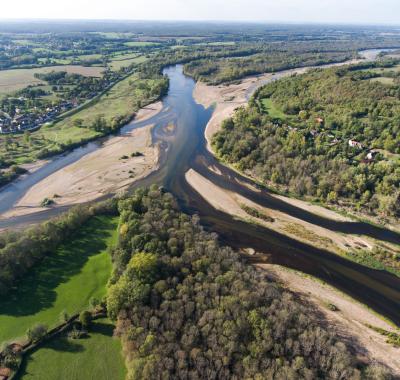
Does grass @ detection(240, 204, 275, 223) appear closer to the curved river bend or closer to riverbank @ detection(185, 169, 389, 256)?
riverbank @ detection(185, 169, 389, 256)

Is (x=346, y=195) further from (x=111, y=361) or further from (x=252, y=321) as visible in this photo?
(x=111, y=361)

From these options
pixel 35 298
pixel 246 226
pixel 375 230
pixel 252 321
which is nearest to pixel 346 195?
pixel 375 230

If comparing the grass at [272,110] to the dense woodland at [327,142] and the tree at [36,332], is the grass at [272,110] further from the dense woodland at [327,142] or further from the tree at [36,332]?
the tree at [36,332]

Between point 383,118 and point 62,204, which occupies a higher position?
point 383,118

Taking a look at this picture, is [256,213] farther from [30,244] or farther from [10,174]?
[10,174]

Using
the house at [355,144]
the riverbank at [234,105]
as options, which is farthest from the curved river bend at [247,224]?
the house at [355,144]
